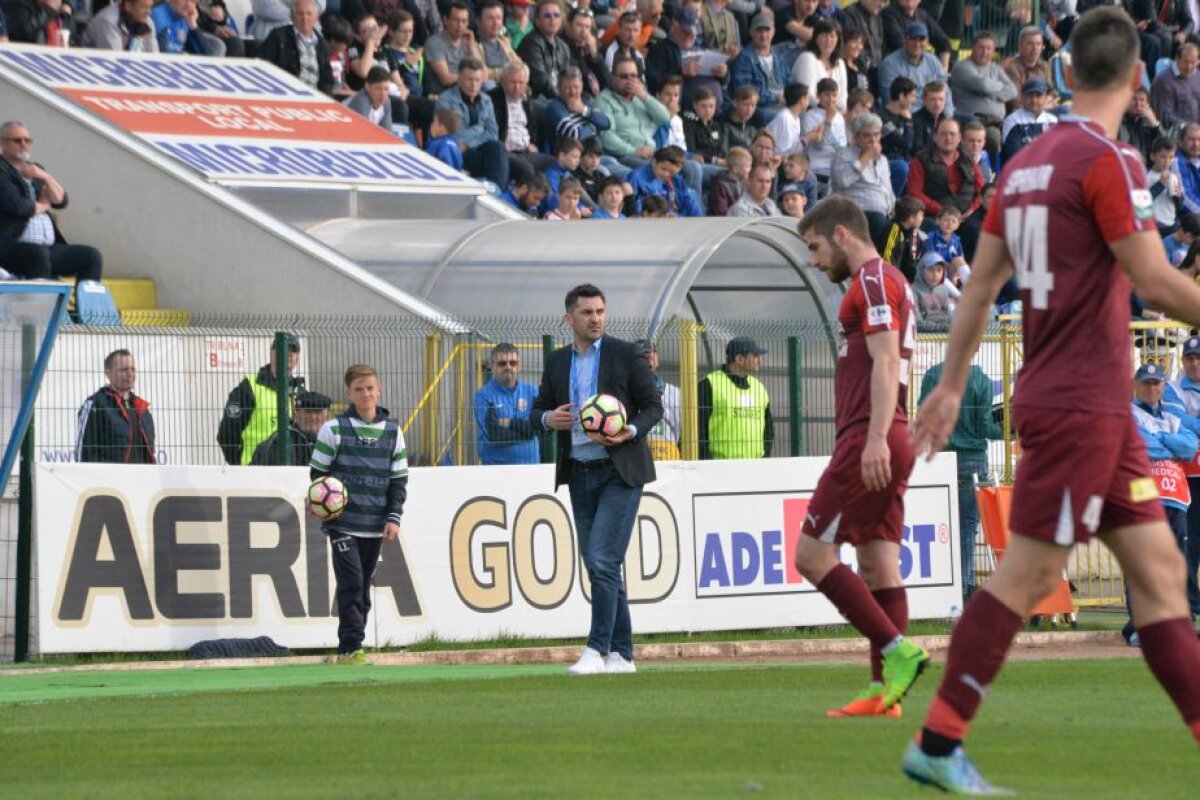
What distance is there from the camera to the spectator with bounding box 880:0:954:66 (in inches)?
1293

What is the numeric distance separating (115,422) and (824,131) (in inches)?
569

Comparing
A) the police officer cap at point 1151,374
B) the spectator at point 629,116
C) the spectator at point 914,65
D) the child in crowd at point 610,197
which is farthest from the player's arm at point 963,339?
the spectator at point 914,65

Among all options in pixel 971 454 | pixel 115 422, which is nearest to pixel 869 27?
pixel 971 454

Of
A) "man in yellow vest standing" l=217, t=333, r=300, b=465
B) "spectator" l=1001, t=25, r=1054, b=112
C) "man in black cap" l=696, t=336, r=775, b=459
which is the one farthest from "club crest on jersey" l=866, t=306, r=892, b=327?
"spectator" l=1001, t=25, r=1054, b=112

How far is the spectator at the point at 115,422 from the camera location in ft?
54.4

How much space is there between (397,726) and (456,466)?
25.9ft

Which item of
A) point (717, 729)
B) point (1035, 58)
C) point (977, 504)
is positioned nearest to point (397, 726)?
point (717, 729)

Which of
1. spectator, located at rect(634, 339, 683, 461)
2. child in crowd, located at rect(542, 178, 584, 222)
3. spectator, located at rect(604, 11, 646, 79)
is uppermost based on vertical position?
spectator, located at rect(604, 11, 646, 79)

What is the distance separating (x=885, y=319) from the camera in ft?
33.4

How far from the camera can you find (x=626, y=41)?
28.5m

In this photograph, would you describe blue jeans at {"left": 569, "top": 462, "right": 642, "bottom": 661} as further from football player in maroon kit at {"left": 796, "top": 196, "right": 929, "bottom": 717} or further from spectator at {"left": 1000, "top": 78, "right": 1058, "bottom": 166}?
spectator at {"left": 1000, "top": 78, "right": 1058, "bottom": 166}

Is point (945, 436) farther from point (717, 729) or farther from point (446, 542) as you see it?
point (446, 542)

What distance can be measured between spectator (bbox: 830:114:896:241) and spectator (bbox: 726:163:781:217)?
1.07m

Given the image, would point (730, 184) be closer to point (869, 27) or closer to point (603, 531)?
point (869, 27)
